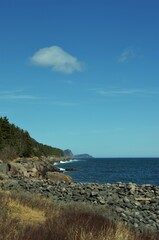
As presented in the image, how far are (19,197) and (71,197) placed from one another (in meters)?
6.76

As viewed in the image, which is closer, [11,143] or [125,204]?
[125,204]

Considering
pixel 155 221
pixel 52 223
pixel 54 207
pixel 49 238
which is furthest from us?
pixel 155 221

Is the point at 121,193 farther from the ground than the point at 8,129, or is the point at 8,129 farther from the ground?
the point at 8,129

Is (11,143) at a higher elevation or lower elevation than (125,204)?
higher

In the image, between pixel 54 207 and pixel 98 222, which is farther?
pixel 54 207

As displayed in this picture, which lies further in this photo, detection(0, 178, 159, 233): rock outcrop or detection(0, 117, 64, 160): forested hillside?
detection(0, 117, 64, 160): forested hillside

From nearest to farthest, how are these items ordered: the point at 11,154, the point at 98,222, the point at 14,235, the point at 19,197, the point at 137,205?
the point at 14,235 → the point at 98,222 → the point at 19,197 → the point at 137,205 → the point at 11,154

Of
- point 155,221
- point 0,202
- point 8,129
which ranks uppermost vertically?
point 8,129

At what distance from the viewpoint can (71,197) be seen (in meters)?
21.4

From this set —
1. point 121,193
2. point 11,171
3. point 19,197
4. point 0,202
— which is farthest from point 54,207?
point 11,171

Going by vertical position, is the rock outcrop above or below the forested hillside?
below

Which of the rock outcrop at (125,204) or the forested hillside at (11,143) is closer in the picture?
the rock outcrop at (125,204)

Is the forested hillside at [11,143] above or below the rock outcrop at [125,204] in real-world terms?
above

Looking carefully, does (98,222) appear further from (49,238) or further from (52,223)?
(49,238)
